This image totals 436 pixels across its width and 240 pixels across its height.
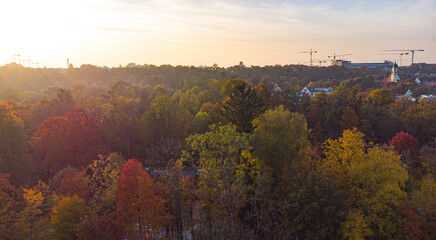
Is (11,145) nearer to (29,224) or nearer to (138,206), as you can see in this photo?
(29,224)

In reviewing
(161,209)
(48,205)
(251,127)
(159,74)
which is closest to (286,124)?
(251,127)

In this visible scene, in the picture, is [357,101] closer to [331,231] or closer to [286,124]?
[286,124]

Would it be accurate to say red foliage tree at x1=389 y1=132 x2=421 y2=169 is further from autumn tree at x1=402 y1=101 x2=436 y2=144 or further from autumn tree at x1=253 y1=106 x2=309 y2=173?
autumn tree at x1=402 y1=101 x2=436 y2=144

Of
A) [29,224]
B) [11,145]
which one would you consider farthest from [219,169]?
[11,145]

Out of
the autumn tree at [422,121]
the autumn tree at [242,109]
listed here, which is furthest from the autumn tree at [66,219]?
the autumn tree at [422,121]

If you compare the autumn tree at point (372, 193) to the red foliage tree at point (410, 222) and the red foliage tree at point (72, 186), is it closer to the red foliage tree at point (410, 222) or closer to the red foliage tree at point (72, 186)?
the red foliage tree at point (410, 222)

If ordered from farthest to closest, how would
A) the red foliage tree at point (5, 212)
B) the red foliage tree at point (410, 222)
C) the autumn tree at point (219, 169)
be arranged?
the autumn tree at point (219, 169)
the red foliage tree at point (410, 222)
the red foliage tree at point (5, 212)
